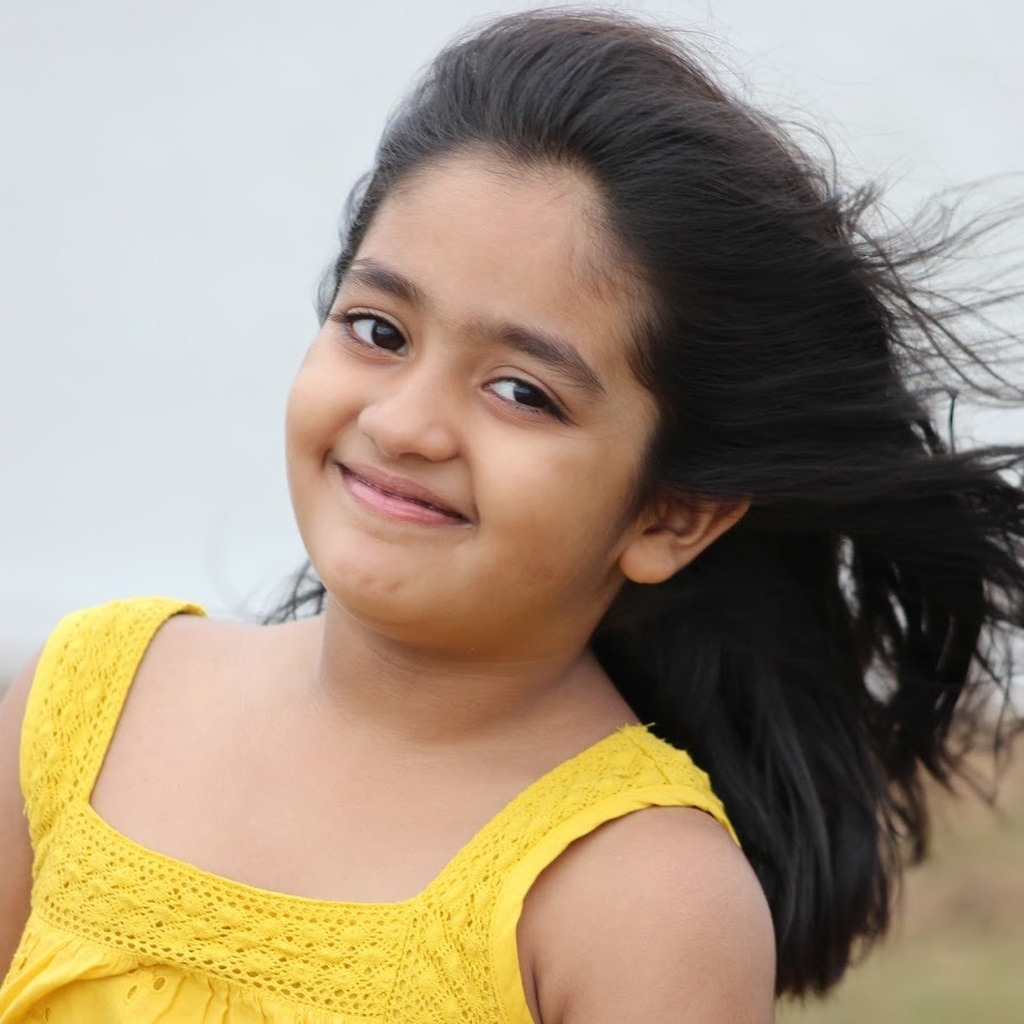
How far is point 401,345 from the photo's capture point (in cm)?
157

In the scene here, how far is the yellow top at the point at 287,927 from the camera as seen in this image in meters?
1.52

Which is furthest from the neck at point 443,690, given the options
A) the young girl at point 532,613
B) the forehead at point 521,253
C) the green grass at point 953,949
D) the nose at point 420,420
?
the green grass at point 953,949

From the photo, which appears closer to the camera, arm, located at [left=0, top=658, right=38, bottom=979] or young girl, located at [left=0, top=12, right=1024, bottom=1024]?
young girl, located at [left=0, top=12, right=1024, bottom=1024]

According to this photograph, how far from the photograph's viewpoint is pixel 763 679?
187 centimetres

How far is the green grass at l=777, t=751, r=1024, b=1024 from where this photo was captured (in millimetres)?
2830

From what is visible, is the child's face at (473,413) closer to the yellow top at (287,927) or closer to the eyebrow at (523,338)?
the eyebrow at (523,338)

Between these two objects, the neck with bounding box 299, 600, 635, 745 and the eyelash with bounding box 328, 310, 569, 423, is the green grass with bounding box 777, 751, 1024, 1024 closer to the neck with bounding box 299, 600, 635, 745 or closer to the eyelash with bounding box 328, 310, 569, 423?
the neck with bounding box 299, 600, 635, 745

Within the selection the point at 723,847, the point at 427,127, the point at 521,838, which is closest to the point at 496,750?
the point at 521,838

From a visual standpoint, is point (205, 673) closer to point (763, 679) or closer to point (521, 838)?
point (521, 838)

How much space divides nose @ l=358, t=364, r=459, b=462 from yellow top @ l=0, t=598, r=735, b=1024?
13.0 inches

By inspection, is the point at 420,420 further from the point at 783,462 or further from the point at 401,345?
the point at 783,462

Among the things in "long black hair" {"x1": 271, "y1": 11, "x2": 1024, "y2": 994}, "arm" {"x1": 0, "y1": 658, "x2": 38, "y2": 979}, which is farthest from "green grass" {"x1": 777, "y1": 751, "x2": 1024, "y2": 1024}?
"arm" {"x1": 0, "y1": 658, "x2": 38, "y2": 979}

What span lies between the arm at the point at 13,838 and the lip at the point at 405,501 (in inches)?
18.6

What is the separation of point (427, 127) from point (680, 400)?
1.12 ft
